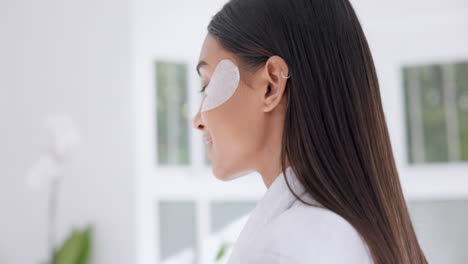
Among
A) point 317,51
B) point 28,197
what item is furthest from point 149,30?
point 317,51

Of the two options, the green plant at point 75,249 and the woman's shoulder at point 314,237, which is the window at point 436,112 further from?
the woman's shoulder at point 314,237

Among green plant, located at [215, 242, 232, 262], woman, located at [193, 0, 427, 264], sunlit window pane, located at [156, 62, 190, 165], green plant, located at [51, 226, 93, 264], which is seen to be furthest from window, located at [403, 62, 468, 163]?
woman, located at [193, 0, 427, 264]

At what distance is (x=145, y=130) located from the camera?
245cm

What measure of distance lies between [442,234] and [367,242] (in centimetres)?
185

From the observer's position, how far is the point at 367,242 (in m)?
0.61

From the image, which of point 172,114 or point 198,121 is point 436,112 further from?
point 198,121

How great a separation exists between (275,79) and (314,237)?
0.18m

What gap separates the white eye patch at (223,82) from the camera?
710 mm

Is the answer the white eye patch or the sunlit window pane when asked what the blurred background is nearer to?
the sunlit window pane

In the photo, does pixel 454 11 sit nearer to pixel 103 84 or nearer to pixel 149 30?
pixel 149 30

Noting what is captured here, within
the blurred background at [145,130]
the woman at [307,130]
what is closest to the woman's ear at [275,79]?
the woman at [307,130]

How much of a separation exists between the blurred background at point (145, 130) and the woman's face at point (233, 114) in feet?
5.16

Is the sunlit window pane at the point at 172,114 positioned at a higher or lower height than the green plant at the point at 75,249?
higher

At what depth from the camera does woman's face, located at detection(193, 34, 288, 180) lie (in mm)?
686
